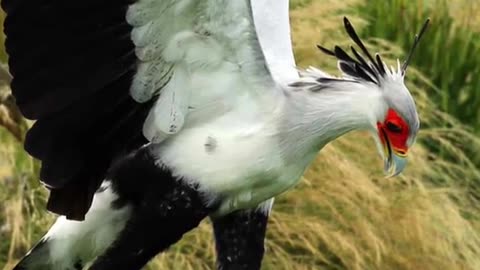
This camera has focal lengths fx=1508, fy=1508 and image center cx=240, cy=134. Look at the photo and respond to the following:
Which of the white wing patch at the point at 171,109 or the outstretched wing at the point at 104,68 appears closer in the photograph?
the outstretched wing at the point at 104,68

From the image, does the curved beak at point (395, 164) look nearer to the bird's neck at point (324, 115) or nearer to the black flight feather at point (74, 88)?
the bird's neck at point (324, 115)

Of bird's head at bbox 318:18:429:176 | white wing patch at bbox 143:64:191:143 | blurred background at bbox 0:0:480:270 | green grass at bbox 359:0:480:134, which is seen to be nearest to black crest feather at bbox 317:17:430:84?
bird's head at bbox 318:18:429:176

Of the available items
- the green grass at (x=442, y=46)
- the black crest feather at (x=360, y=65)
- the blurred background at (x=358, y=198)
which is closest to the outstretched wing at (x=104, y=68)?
the black crest feather at (x=360, y=65)

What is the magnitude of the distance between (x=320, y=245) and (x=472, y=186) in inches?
20.2

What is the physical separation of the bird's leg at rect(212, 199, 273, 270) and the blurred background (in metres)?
0.86

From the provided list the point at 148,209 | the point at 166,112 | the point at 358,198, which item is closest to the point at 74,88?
the point at 166,112

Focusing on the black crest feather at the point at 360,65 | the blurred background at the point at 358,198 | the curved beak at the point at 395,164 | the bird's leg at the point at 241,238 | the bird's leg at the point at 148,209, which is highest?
the black crest feather at the point at 360,65

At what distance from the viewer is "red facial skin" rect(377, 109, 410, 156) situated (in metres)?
2.67

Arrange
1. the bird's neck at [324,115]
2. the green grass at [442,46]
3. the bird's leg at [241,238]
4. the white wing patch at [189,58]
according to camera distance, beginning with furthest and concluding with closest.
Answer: the green grass at [442,46] → the bird's leg at [241,238] → the bird's neck at [324,115] → the white wing patch at [189,58]

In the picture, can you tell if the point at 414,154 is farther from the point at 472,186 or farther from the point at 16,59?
the point at 16,59

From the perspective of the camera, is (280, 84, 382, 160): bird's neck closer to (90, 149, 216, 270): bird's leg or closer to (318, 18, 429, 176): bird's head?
(318, 18, 429, 176): bird's head

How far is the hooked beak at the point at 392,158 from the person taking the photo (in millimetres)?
2703

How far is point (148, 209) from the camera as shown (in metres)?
2.79

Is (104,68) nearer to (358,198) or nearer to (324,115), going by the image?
(324,115)
